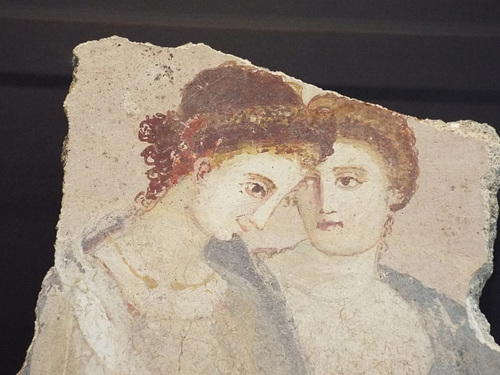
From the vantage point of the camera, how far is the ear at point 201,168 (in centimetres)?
335

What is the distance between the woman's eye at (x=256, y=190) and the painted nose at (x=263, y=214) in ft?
0.12

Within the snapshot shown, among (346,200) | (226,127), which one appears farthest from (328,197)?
(226,127)

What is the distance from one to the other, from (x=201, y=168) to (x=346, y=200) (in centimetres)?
61

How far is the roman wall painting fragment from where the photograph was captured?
10.4 feet

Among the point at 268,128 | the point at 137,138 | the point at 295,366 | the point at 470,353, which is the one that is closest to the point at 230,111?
the point at 268,128

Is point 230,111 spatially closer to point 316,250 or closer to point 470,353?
point 316,250

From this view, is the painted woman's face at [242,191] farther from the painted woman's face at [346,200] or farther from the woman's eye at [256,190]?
the painted woman's face at [346,200]

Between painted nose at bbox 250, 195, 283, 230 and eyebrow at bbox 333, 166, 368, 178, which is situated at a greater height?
eyebrow at bbox 333, 166, 368, 178

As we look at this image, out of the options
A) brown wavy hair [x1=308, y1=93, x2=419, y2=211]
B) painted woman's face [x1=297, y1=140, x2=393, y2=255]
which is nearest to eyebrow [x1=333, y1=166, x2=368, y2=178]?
painted woman's face [x1=297, y1=140, x2=393, y2=255]

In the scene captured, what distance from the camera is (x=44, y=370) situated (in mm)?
3145

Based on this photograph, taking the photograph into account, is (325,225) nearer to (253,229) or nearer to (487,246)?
(253,229)

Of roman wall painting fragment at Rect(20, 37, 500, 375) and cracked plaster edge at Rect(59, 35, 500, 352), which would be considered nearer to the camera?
roman wall painting fragment at Rect(20, 37, 500, 375)

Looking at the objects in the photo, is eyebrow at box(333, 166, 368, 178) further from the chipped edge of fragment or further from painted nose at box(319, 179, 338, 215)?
the chipped edge of fragment

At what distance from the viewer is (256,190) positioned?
335 cm
